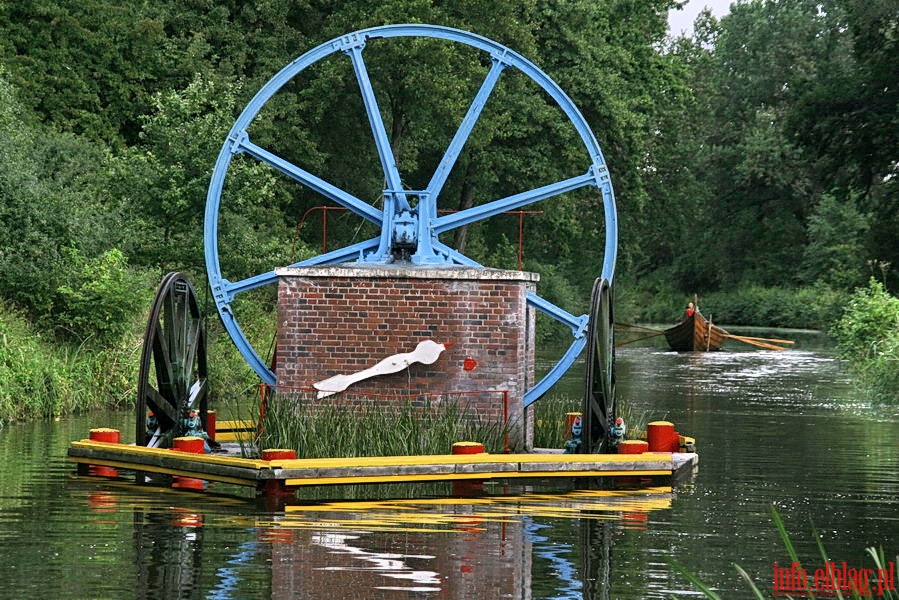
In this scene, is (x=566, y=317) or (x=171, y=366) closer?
(x=171, y=366)

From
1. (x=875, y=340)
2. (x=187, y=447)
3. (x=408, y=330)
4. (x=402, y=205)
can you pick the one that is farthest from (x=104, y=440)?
(x=875, y=340)

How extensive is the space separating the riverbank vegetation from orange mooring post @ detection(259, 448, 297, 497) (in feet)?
18.1

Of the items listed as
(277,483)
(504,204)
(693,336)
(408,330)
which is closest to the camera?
(277,483)

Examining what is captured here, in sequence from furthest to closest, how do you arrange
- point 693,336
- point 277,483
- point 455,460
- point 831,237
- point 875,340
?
point 831,237 < point 693,336 < point 875,340 < point 455,460 < point 277,483

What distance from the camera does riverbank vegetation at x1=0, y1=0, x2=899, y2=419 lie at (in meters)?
25.4

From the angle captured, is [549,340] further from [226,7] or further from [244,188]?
[244,188]

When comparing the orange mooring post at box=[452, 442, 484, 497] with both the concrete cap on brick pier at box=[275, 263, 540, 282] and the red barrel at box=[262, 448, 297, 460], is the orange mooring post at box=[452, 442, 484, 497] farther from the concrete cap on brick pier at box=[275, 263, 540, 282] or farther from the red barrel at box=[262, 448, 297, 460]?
the concrete cap on brick pier at box=[275, 263, 540, 282]

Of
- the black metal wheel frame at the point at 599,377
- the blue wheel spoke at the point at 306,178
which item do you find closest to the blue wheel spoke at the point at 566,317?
the black metal wheel frame at the point at 599,377

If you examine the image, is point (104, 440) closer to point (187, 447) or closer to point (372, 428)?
point (187, 447)

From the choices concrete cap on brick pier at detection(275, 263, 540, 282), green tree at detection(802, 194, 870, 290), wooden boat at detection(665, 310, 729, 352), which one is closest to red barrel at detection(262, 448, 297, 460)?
concrete cap on brick pier at detection(275, 263, 540, 282)

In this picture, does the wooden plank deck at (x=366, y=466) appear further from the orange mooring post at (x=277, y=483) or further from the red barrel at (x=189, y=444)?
the red barrel at (x=189, y=444)

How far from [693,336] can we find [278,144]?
18.2m

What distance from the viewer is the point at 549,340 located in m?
54.9

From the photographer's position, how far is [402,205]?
18031mm
